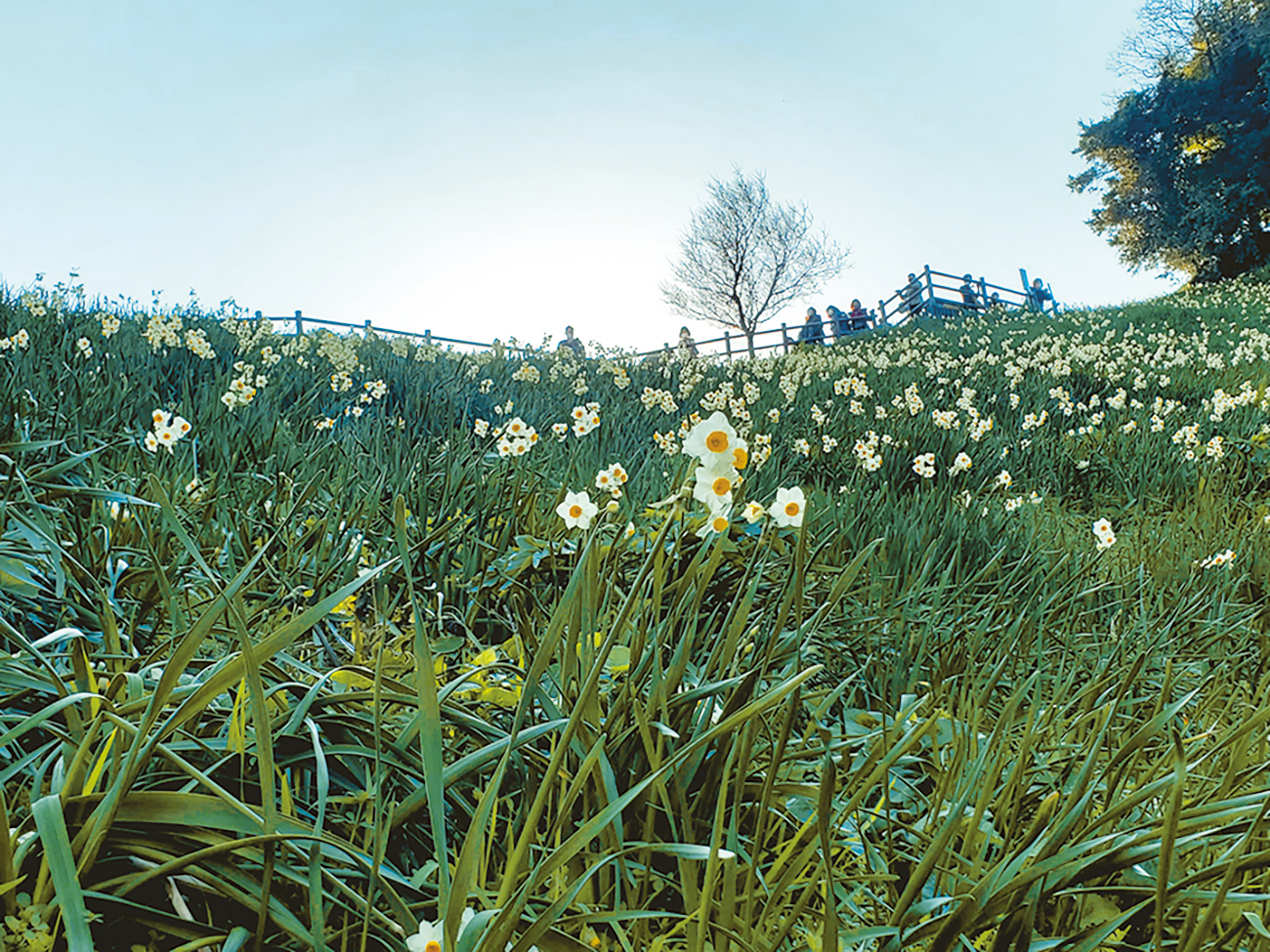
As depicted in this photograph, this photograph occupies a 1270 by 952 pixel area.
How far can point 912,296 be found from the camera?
28.8 metres

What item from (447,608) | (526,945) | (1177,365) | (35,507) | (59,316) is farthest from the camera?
(1177,365)

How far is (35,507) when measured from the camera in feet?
5.47

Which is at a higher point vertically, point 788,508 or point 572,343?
point 572,343

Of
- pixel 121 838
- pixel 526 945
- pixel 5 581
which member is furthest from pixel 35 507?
pixel 526 945

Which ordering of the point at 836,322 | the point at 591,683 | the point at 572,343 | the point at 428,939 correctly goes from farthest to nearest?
the point at 836,322, the point at 572,343, the point at 591,683, the point at 428,939

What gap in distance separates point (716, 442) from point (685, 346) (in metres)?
12.4

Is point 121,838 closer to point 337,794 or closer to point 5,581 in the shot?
point 337,794

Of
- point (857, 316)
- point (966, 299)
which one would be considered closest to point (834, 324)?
point (857, 316)

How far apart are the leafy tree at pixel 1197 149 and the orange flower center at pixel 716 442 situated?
1246 inches

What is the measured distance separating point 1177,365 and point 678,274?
30.3 m

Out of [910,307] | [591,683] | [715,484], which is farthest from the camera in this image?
[910,307]

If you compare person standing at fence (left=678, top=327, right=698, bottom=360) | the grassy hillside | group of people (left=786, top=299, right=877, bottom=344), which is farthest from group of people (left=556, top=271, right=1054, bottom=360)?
the grassy hillside

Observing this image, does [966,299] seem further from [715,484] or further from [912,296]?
[715,484]

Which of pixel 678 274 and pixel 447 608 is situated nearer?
pixel 447 608
